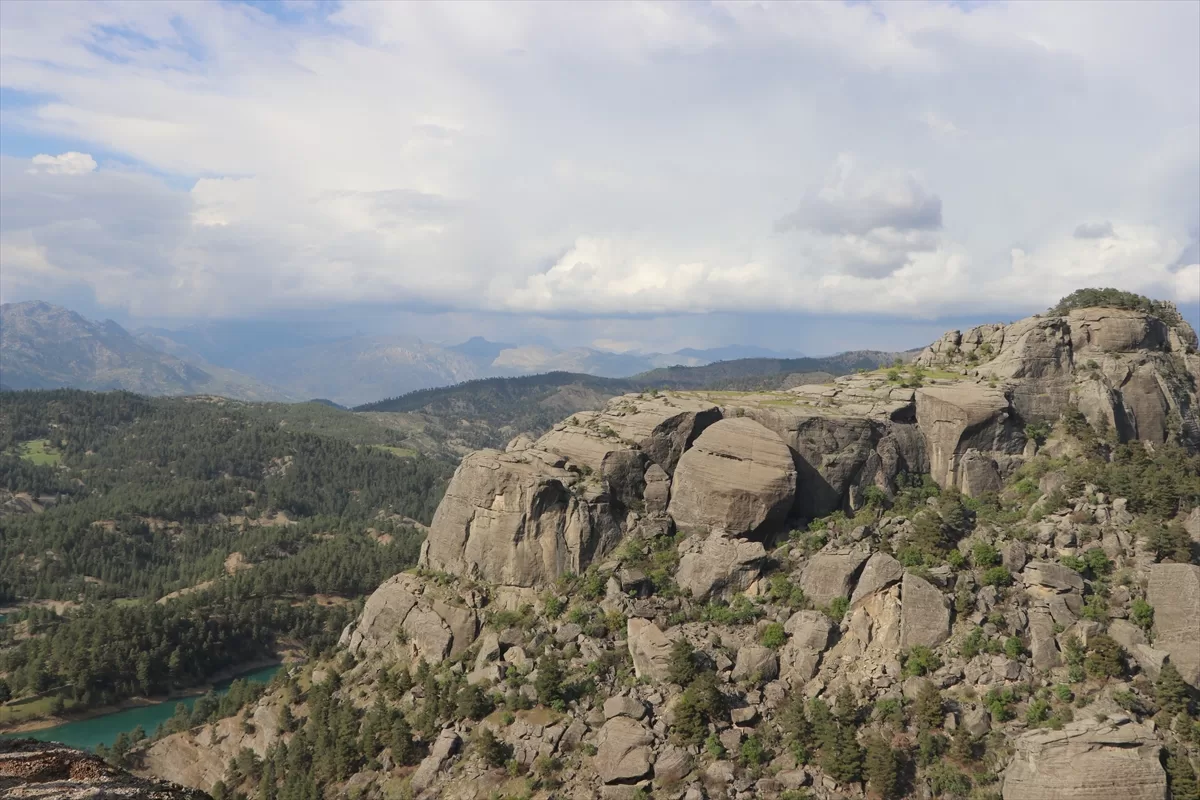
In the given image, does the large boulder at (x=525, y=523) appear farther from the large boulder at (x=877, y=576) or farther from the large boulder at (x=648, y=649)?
the large boulder at (x=877, y=576)

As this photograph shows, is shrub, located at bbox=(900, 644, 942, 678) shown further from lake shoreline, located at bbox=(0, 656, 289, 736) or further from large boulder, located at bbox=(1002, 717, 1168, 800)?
lake shoreline, located at bbox=(0, 656, 289, 736)

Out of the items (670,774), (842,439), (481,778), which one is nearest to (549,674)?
(481,778)

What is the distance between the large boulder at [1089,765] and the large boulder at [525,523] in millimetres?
31188

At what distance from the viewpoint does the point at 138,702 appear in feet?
329

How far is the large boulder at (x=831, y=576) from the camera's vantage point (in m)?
51.3

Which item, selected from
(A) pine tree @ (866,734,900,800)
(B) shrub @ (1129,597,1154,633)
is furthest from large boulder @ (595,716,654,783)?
(B) shrub @ (1129,597,1154,633)

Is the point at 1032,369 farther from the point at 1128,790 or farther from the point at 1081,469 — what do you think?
the point at 1128,790

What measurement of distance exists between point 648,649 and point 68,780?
134ft

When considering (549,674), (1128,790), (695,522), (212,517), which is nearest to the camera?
(1128,790)

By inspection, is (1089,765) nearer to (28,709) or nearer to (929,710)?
(929,710)

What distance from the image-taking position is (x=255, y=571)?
132 meters

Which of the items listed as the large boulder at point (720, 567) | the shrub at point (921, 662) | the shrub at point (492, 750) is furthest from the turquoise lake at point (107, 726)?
the shrub at point (921, 662)

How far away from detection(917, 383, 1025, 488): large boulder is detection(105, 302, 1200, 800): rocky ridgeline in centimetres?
18

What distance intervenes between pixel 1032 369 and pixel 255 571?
125 m
